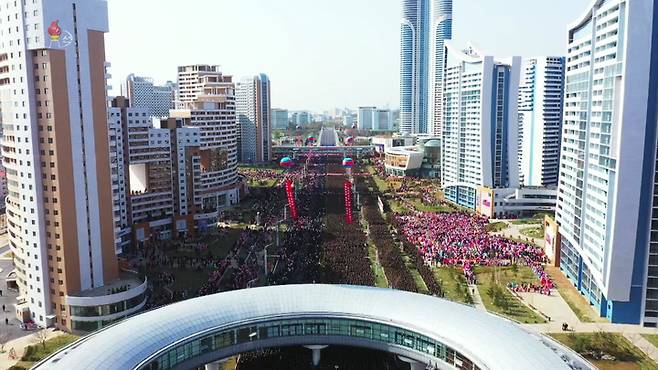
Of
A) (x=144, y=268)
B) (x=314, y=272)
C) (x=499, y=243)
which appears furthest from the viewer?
(x=499, y=243)

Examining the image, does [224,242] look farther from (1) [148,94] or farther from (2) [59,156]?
(1) [148,94]

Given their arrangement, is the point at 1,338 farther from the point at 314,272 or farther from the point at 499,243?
the point at 499,243

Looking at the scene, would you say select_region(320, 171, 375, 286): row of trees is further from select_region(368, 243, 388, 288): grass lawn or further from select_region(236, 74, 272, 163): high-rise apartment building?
select_region(236, 74, 272, 163): high-rise apartment building

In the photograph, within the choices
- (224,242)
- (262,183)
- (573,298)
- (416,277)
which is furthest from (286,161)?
(573,298)

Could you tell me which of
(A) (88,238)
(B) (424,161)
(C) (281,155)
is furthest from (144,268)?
(C) (281,155)

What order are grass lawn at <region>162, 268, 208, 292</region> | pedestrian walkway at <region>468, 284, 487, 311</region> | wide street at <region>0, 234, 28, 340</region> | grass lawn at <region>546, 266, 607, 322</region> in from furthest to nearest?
1. grass lawn at <region>162, 268, 208, 292</region>
2. pedestrian walkway at <region>468, 284, 487, 311</region>
3. grass lawn at <region>546, 266, 607, 322</region>
4. wide street at <region>0, 234, 28, 340</region>

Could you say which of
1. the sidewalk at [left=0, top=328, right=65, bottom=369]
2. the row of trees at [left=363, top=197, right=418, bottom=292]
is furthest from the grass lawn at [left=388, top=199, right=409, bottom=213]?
the sidewalk at [left=0, top=328, right=65, bottom=369]
